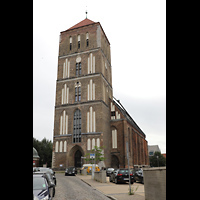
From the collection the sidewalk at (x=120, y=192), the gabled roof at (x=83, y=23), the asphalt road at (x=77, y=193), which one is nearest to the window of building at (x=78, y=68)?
the gabled roof at (x=83, y=23)

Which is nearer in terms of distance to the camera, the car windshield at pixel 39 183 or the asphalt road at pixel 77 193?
the car windshield at pixel 39 183

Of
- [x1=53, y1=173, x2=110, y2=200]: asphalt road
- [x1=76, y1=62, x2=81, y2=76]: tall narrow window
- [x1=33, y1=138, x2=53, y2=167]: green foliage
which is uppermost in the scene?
[x1=76, y1=62, x2=81, y2=76]: tall narrow window

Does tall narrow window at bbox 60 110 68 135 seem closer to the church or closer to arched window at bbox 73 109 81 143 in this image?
the church

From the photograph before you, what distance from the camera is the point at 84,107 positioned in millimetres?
37031

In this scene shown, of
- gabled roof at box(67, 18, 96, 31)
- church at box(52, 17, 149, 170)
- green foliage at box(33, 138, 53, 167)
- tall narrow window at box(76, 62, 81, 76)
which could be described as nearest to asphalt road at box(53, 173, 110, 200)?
church at box(52, 17, 149, 170)

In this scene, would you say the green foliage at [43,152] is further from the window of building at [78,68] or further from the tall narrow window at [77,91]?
the window of building at [78,68]

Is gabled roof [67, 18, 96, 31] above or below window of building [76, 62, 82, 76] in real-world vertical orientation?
above

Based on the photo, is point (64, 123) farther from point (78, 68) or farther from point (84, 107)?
point (78, 68)

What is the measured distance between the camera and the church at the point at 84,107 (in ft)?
116

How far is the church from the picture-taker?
35.5 meters
